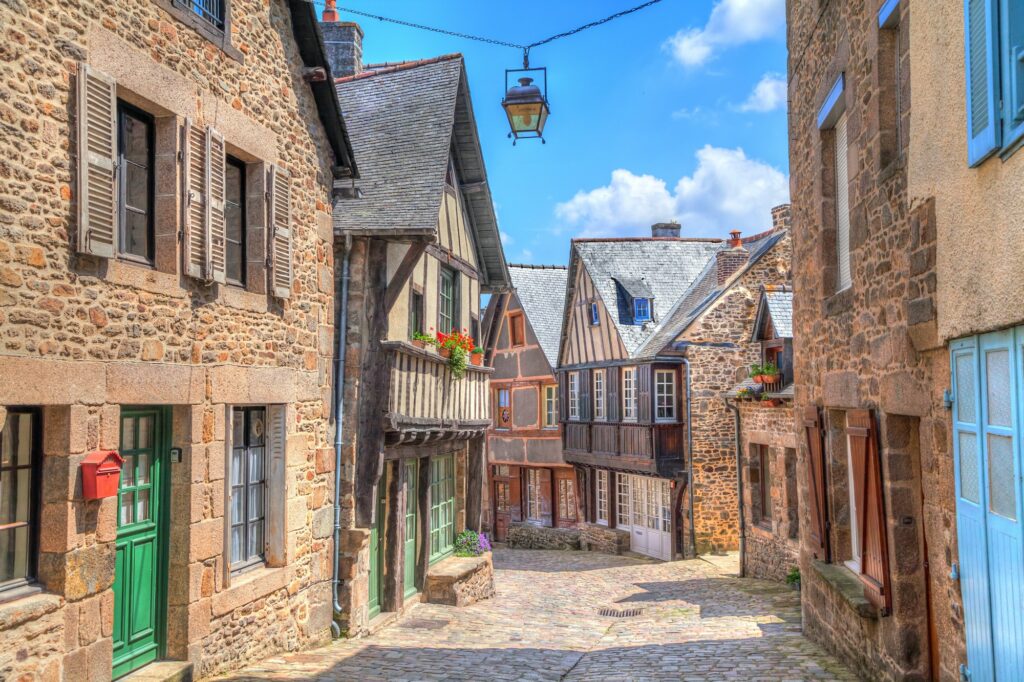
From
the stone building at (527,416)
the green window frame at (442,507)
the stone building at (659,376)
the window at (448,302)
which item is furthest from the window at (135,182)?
the stone building at (527,416)

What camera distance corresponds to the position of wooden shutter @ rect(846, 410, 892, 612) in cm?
623

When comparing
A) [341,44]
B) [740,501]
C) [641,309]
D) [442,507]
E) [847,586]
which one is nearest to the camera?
[847,586]

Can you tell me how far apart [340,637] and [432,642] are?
2.95 feet

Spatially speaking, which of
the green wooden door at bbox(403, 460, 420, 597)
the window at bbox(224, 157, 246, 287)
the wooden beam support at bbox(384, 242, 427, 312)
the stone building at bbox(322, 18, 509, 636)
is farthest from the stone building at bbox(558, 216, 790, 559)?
the window at bbox(224, 157, 246, 287)

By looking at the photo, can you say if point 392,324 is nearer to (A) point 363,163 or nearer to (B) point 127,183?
(A) point 363,163

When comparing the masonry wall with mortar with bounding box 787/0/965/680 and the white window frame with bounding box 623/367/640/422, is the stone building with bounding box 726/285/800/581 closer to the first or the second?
the white window frame with bounding box 623/367/640/422

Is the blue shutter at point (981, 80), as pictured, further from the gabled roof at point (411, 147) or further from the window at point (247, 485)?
the gabled roof at point (411, 147)

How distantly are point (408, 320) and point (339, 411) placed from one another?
2.01 meters

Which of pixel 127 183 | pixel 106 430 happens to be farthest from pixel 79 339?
pixel 127 183

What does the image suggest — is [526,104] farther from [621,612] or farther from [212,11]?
[621,612]

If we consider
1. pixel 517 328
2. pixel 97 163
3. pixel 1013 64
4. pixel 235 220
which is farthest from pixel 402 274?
pixel 517 328

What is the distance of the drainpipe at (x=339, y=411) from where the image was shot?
8.95m

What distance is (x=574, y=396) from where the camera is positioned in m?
22.7

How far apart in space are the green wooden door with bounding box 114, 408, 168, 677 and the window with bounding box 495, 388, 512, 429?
61.4 feet
